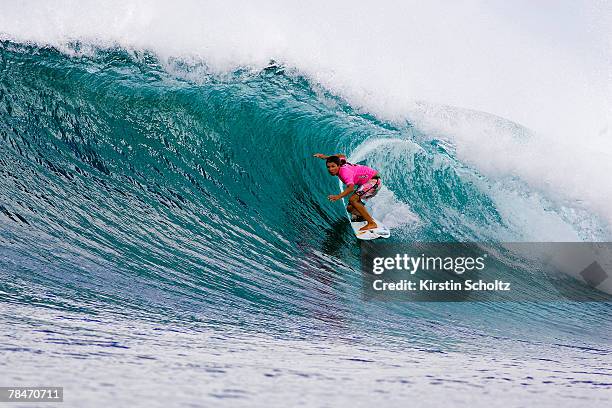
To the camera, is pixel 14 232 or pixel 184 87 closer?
pixel 14 232

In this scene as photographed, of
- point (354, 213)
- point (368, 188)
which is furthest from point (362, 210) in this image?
point (368, 188)

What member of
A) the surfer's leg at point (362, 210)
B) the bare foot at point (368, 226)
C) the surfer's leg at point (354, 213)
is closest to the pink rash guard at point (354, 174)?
the surfer's leg at point (362, 210)

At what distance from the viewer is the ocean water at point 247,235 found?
269 cm

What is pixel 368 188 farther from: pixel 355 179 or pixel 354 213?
pixel 354 213

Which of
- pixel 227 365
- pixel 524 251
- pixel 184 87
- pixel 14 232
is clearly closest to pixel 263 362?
pixel 227 365

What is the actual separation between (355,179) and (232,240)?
4.73 ft

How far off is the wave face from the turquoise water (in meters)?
0.03

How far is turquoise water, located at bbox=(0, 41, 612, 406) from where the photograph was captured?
9.24ft

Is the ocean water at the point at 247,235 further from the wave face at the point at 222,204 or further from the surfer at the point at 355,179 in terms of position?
the surfer at the point at 355,179

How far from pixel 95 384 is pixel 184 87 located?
7498mm

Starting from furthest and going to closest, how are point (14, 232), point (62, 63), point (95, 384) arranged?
1. point (62, 63)
2. point (14, 232)
3. point (95, 384)

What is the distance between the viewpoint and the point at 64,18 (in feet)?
31.4

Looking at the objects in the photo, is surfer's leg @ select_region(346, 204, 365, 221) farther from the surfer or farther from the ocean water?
the ocean water

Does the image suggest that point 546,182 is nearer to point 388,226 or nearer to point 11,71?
point 388,226
